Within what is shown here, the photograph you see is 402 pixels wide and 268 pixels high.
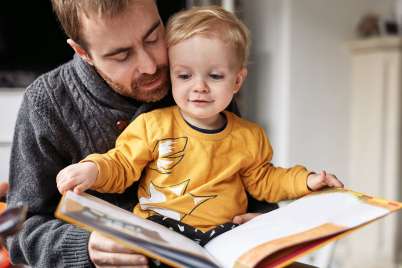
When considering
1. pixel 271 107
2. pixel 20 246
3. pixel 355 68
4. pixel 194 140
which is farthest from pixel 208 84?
pixel 355 68

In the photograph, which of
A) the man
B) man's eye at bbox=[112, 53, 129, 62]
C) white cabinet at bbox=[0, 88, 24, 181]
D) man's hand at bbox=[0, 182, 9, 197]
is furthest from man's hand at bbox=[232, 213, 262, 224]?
white cabinet at bbox=[0, 88, 24, 181]

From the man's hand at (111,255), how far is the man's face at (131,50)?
0.91 feet

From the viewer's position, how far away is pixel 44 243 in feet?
2.71

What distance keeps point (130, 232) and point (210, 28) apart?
393 mm

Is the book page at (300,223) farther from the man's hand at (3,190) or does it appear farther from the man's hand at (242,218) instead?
the man's hand at (3,190)

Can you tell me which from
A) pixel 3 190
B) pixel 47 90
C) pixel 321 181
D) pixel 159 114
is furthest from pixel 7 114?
pixel 321 181

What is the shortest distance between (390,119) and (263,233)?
228 cm

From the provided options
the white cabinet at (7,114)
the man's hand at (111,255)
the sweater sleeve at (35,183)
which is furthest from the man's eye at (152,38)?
the white cabinet at (7,114)

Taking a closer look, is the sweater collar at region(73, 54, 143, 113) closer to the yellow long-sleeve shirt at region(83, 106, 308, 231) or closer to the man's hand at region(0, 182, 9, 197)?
the yellow long-sleeve shirt at region(83, 106, 308, 231)

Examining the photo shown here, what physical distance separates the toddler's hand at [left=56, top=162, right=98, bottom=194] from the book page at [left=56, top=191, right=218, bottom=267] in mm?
56

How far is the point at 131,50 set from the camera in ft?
2.75

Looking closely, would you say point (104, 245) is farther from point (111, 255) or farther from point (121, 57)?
point (121, 57)

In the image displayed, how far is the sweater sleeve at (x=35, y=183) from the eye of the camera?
846mm

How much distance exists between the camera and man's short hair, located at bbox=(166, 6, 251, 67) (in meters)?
0.83
